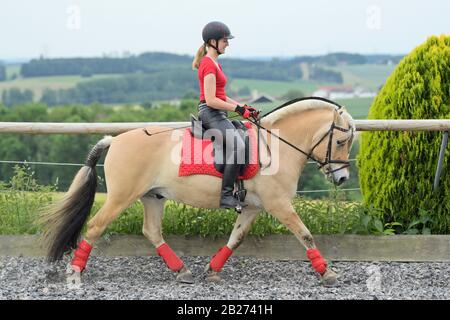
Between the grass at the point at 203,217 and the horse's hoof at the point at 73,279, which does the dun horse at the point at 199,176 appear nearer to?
the horse's hoof at the point at 73,279

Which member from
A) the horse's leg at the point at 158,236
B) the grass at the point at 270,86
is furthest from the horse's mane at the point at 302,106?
the grass at the point at 270,86

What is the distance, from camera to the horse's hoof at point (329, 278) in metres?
5.91

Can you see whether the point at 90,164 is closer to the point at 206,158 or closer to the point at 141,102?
the point at 206,158

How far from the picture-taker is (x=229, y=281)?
6211 millimetres

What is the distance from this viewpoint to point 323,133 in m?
5.91

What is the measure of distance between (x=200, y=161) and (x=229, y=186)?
301 millimetres

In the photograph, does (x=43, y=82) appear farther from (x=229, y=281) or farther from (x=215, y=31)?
(x=215, y=31)

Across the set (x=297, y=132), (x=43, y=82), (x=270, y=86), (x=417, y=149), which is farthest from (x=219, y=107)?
(x=43, y=82)

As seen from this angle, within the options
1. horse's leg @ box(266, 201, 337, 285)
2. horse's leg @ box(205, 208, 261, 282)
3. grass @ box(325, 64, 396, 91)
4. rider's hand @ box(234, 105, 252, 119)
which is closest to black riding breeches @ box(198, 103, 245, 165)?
rider's hand @ box(234, 105, 252, 119)

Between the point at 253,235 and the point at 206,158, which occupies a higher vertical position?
the point at 206,158

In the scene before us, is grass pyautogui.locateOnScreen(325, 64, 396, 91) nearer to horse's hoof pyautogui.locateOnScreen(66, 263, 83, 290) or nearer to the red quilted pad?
the red quilted pad
